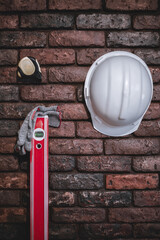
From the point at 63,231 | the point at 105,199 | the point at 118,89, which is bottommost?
the point at 63,231

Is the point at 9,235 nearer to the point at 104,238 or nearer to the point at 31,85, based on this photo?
the point at 104,238

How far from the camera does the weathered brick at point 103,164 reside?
0.98 m

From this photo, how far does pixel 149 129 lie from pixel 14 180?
75 centimetres

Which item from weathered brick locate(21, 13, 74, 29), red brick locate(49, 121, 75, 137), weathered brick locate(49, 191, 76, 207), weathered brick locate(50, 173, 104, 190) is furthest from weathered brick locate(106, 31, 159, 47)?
weathered brick locate(49, 191, 76, 207)

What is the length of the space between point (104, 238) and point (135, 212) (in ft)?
0.69

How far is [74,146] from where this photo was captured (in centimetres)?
98

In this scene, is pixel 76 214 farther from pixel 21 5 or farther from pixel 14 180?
pixel 21 5

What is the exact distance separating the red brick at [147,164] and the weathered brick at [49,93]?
47cm

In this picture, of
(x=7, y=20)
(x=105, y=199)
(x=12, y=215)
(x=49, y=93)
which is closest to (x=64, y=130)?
(x=49, y=93)

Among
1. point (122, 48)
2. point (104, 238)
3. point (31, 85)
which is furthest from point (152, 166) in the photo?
point (31, 85)

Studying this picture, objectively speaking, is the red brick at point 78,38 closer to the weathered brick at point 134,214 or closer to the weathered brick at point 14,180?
the weathered brick at point 14,180

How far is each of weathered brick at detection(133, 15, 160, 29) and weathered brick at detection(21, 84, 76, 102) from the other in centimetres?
46

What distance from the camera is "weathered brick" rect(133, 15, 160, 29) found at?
0.97 meters

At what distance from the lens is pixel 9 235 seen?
996 mm
